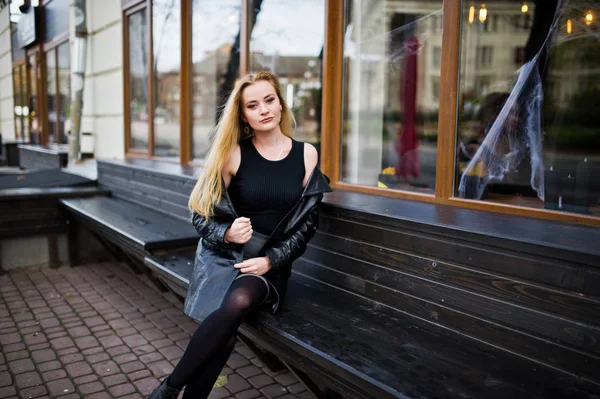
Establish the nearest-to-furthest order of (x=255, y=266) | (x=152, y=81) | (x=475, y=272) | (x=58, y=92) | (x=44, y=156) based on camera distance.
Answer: (x=475, y=272)
(x=255, y=266)
(x=152, y=81)
(x=44, y=156)
(x=58, y=92)

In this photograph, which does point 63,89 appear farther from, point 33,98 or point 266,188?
point 266,188

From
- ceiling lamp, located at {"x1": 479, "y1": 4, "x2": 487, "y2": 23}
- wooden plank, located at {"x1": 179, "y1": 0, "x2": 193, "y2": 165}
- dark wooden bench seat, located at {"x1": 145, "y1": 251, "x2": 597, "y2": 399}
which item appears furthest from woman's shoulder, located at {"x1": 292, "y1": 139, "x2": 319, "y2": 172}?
ceiling lamp, located at {"x1": 479, "y1": 4, "x2": 487, "y2": 23}

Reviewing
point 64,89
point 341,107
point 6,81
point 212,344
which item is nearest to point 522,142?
point 341,107

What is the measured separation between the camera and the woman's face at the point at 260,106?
285 centimetres

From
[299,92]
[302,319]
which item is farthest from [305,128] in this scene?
[302,319]

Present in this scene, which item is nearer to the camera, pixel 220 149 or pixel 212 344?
pixel 212 344

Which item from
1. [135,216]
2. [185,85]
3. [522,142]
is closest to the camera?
[522,142]

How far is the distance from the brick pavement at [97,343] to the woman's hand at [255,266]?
86 centimetres

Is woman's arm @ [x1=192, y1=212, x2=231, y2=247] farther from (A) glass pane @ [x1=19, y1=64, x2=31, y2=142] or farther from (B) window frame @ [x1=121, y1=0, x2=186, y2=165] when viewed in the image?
(A) glass pane @ [x1=19, y1=64, x2=31, y2=142]

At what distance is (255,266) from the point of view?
2.66 metres

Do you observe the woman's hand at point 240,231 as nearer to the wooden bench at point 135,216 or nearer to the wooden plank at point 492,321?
the wooden plank at point 492,321

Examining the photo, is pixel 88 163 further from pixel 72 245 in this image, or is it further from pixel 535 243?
pixel 535 243

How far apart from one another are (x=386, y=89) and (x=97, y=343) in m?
Answer: 4.42

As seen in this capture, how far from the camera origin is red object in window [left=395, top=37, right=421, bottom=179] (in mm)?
5602
